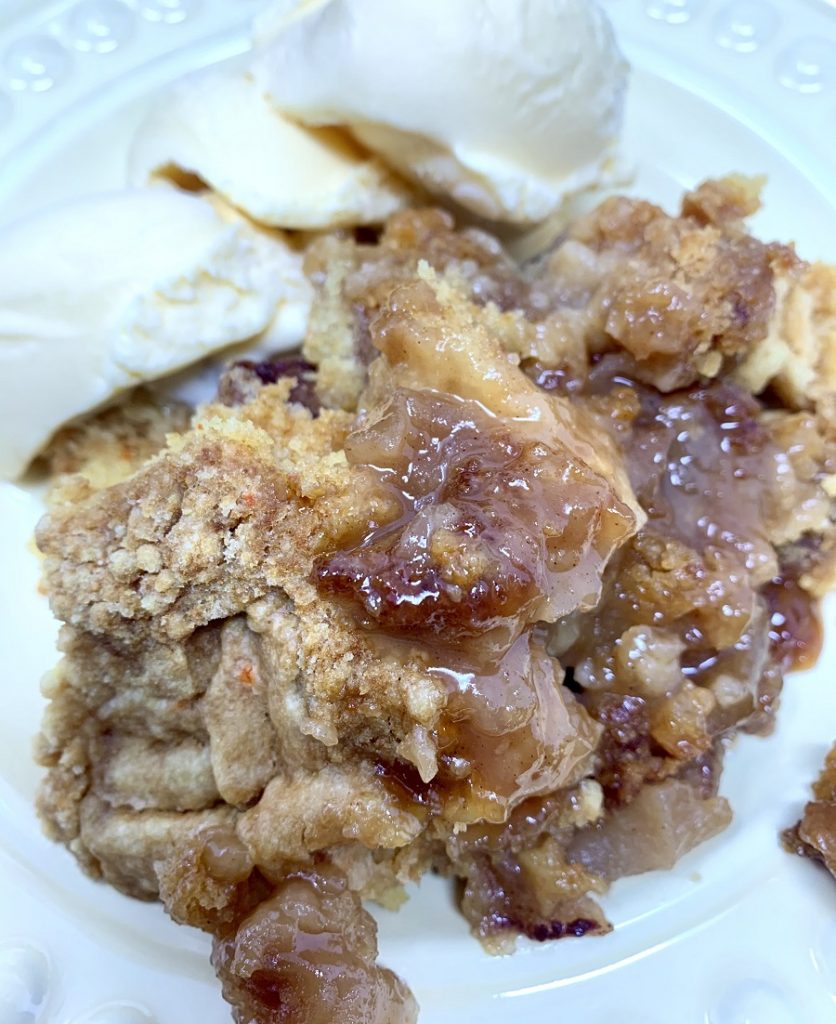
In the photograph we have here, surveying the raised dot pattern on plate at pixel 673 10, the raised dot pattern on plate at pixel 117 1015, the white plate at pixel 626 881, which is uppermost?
the raised dot pattern on plate at pixel 673 10

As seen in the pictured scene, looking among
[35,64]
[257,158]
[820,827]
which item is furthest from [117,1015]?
[35,64]

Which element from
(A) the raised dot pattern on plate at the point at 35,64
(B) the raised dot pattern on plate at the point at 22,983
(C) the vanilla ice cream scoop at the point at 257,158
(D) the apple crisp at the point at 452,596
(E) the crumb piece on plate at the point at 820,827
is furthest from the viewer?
(A) the raised dot pattern on plate at the point at 35,64

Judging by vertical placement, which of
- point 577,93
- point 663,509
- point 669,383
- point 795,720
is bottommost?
point 795,720

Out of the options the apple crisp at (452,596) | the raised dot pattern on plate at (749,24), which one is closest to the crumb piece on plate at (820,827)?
the apple crisp at (452,596)

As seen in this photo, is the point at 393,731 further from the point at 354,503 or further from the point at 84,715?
the point at 84,715

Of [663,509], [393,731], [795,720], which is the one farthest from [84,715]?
[795,720]

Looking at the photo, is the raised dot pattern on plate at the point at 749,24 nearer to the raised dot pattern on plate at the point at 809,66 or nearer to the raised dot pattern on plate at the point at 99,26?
the raised dot pattern on plate at the point at 809,66
